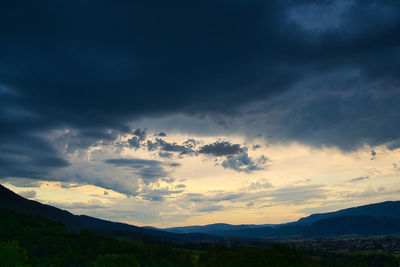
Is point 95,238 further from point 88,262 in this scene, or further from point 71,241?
point 88,262

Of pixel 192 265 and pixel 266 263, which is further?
pixel 192 265

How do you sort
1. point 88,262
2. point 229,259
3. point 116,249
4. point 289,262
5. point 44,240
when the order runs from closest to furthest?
point 289,262, point 229,259, point 88,262, point 44,240, point 116,249

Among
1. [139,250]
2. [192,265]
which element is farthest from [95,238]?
[192,265]

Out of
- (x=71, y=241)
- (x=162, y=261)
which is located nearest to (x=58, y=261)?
(x=71, y=241)

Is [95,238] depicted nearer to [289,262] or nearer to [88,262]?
[88,262]

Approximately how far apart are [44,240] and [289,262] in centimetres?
12299

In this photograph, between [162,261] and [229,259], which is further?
[162,261]

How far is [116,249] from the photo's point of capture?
585 ft

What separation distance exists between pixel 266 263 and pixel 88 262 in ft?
292

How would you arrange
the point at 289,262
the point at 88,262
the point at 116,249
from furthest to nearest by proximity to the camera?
the point at 116,249 < the point at 88,262 < the point at 289,262

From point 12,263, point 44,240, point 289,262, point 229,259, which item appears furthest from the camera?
point 44,240

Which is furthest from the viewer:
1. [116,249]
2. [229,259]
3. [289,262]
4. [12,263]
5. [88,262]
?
[116,249]

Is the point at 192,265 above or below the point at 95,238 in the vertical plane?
below

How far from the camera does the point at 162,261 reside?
604 ft
